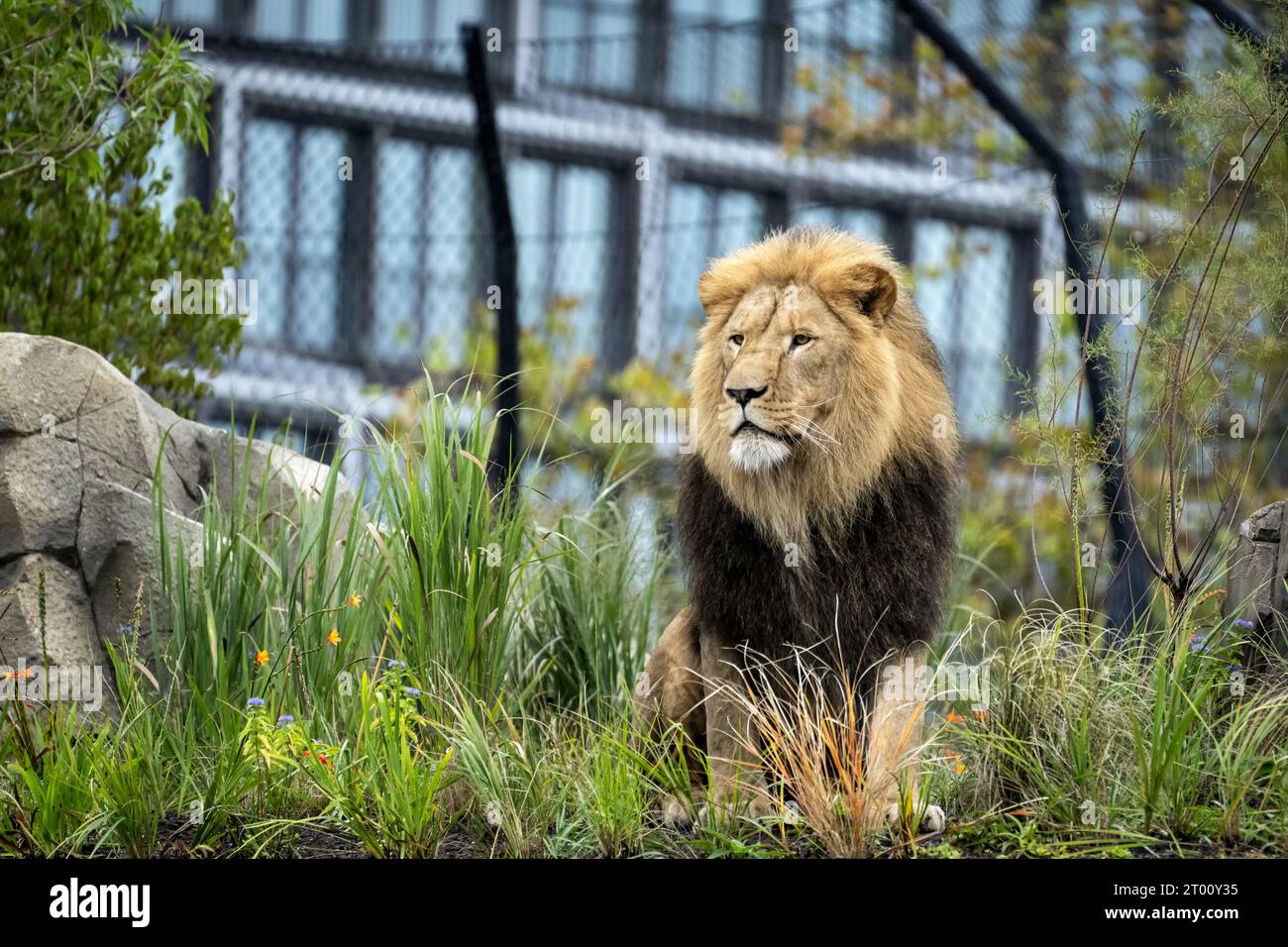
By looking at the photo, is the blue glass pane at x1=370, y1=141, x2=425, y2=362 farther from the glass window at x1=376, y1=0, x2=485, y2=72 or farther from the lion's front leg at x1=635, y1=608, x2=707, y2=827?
the lion's front leg at x1=635, y1=608, x2=707, y2=827

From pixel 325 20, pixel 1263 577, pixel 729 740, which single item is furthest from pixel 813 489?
pixel 325 20

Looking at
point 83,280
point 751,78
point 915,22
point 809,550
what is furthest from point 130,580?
point 751,78

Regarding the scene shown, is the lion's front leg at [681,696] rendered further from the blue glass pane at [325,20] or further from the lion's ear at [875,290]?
the blue glass pane at [325,20]

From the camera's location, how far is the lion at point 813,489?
14.8ft

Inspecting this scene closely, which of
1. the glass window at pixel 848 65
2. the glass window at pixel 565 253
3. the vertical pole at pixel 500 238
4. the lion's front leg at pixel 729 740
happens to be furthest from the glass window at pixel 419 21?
the lion's front leg at pixel 729 740

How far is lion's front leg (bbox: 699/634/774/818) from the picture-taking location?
4.52 m

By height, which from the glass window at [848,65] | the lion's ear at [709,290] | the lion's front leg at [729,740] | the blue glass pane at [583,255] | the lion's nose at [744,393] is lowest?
the lion's front leg at [729,740]

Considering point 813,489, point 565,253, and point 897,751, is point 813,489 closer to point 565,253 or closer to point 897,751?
point 897,751

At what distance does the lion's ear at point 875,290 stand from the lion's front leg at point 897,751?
0.99m

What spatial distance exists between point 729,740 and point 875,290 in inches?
52.3

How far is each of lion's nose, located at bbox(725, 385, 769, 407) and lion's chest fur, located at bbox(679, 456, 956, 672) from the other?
396 millimetres

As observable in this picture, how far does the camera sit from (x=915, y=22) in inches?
238

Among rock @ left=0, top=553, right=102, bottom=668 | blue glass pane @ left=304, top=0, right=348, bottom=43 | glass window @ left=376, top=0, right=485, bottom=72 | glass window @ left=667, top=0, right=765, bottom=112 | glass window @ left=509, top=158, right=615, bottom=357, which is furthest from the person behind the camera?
glass window @ left=376, top=0, right=485, bottom=72

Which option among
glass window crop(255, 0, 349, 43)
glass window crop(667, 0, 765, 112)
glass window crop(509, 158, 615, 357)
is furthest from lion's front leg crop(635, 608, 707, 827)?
glass window crop(667, 0, 765, 112)
